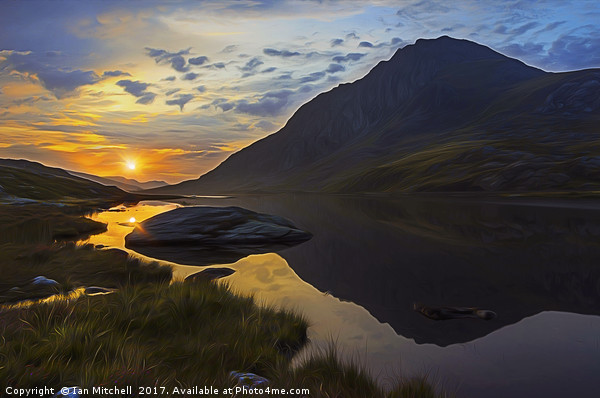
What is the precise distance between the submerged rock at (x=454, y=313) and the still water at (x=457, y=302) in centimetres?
25

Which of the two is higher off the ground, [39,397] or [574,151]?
[574,151]

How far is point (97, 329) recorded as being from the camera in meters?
5.68

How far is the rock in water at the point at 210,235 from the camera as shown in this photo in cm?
1988

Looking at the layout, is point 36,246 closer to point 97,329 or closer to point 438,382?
point 97,329

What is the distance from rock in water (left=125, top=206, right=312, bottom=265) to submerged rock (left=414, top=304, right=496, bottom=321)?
10767mm

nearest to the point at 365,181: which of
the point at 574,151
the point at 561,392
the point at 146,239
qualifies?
the point at 574,151

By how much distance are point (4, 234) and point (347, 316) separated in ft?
77.4

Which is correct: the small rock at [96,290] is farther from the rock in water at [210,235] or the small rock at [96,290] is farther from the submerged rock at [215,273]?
the rock in water at [210,235]

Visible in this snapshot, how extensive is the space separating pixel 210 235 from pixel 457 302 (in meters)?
16.7

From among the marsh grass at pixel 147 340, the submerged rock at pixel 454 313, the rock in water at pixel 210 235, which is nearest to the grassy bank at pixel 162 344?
the marsh grass at pixel 147 340

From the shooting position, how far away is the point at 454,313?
31.4ft

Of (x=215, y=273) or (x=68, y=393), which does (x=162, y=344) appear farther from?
(x=215, y=273)

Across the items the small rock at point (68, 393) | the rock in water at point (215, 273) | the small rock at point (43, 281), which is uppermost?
the small rock at point (68, 393)

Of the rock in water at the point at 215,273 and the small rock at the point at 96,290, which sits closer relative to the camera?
the small rock at the point at 96,290
